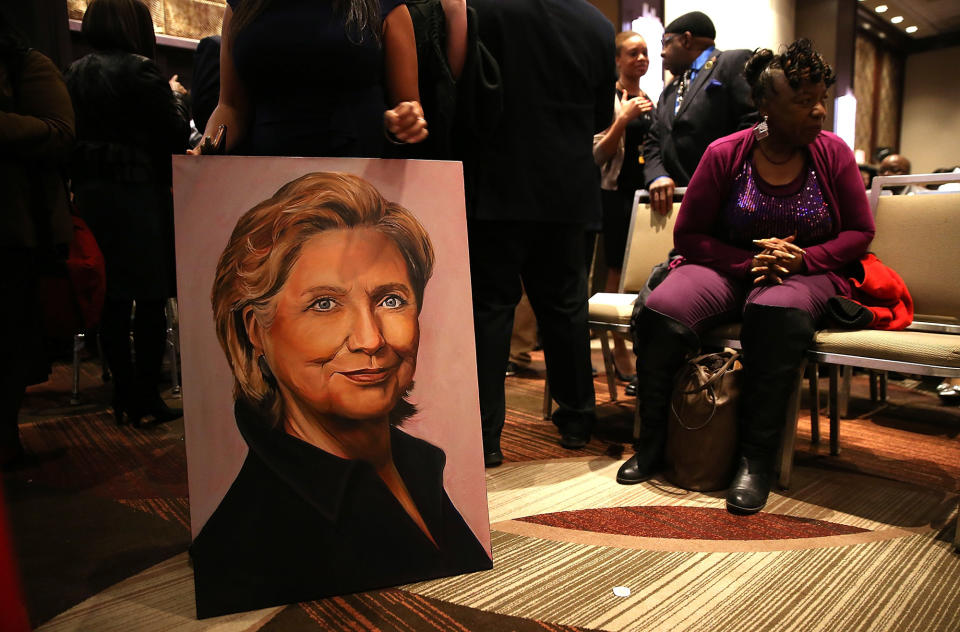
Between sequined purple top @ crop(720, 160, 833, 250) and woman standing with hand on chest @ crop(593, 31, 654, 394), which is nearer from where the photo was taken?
sequined purple top @ crop(720, 160, 833, 250)

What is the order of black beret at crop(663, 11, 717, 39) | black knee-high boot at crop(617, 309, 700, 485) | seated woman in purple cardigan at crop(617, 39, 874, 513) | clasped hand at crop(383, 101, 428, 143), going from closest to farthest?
clasped hand at crop(383, 101, 428, 143), seated woman in purple cardigan at crop(617, 39, 874, 513), black knee-high boot at crop(617, 309, 700, 485), black beret at crop(663, 11, 717, 39)

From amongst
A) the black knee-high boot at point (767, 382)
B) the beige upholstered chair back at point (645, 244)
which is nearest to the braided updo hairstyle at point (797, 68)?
the black knee-high boot at point (767, 382)

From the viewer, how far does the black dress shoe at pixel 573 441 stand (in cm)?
228

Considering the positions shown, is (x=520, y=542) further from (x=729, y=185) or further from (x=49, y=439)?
(x=49, y=439)

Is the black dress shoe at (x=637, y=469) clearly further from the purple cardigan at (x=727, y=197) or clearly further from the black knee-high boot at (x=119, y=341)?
the black knee-high boot at (x=119, y=341)

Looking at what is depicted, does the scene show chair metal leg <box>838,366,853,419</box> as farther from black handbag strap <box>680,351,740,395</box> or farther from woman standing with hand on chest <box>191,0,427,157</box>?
woman standing with hand on chest <box>191,0,427,157</box>

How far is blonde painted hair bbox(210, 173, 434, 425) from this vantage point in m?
1.22

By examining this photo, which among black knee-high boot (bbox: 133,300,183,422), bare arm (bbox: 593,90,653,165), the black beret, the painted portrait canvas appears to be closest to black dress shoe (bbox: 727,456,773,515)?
the painted portrait canvas

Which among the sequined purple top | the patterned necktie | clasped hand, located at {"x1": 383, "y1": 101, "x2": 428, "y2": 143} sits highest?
the patterned necktie

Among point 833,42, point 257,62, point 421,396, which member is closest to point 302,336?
point 421,396

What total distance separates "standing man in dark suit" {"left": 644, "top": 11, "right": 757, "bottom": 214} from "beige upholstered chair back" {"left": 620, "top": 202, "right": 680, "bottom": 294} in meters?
0.06

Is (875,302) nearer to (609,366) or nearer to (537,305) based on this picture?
(537,305)

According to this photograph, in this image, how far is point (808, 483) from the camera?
1943mm

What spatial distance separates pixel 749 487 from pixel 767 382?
28 cm
